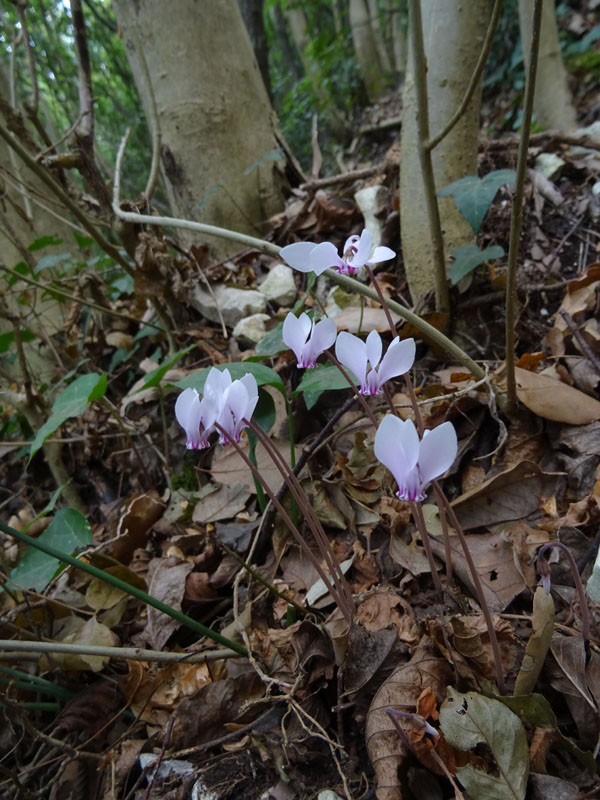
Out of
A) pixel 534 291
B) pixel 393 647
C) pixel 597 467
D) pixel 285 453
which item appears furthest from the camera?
pixel 534 291

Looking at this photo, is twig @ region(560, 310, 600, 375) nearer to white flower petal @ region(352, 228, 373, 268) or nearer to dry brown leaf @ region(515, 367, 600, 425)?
dry brown leaf @ region(515, 367, 600, 425)

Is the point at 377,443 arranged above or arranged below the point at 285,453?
above

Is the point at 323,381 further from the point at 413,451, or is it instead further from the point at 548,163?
the point at 548,163

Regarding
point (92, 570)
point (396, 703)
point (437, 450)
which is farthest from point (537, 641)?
point (92, 570)

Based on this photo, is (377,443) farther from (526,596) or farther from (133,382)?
(133,382)

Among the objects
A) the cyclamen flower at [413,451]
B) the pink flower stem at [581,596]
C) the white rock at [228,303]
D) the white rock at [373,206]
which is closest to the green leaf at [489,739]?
the pink flower stem at [581,596]

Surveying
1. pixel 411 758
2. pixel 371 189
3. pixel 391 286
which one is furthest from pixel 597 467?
pixel 371 189
